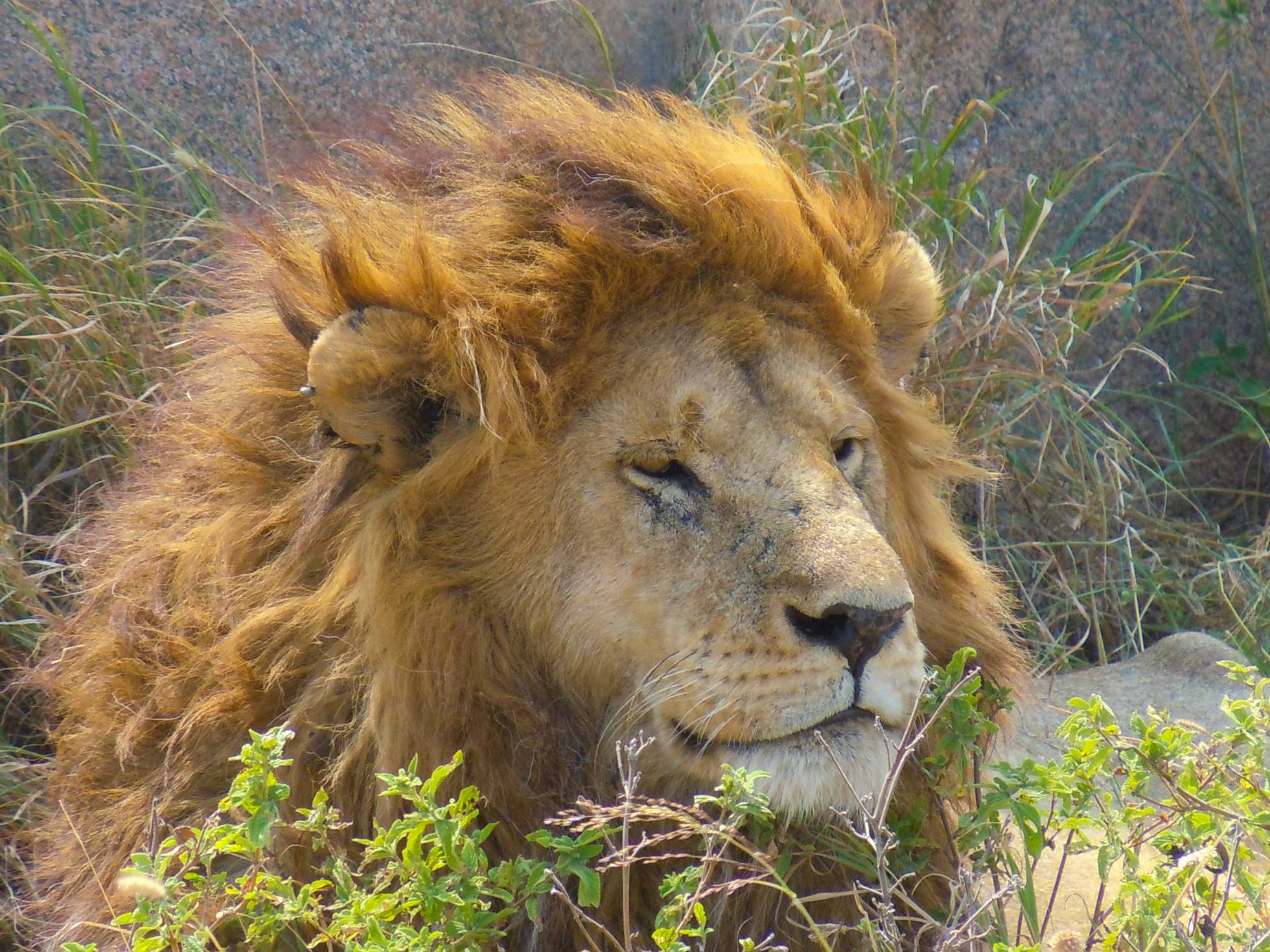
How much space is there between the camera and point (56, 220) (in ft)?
13.1

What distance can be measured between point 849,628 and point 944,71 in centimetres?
309

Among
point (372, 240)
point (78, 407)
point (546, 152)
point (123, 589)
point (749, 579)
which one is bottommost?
point (78, 407)

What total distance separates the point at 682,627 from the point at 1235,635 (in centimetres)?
263

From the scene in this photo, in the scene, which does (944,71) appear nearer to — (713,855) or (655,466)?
(655,466)

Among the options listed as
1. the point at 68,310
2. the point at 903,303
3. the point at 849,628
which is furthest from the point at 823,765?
the point at 68,310

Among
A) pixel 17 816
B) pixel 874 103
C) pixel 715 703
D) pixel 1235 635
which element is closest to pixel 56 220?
pixel 17 816

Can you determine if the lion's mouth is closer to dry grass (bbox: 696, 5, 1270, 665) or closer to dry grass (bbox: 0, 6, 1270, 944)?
dry grass (bbox: 0, 6, 1270, 944)

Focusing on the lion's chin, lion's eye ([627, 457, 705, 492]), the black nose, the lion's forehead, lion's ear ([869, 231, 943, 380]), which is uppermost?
lion's ear ([869, 231, 943, 380])

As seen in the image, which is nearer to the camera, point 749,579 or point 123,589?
point 749,579

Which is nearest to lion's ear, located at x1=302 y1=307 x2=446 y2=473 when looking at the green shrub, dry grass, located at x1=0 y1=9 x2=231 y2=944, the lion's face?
the lion's face

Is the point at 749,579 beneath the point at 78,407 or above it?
above

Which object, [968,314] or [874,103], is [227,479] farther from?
[874,103]

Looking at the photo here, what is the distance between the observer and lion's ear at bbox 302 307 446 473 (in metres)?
2.16

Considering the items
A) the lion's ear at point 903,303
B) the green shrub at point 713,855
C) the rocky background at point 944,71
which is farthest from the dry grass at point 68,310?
the lion's ear at point 903,303
